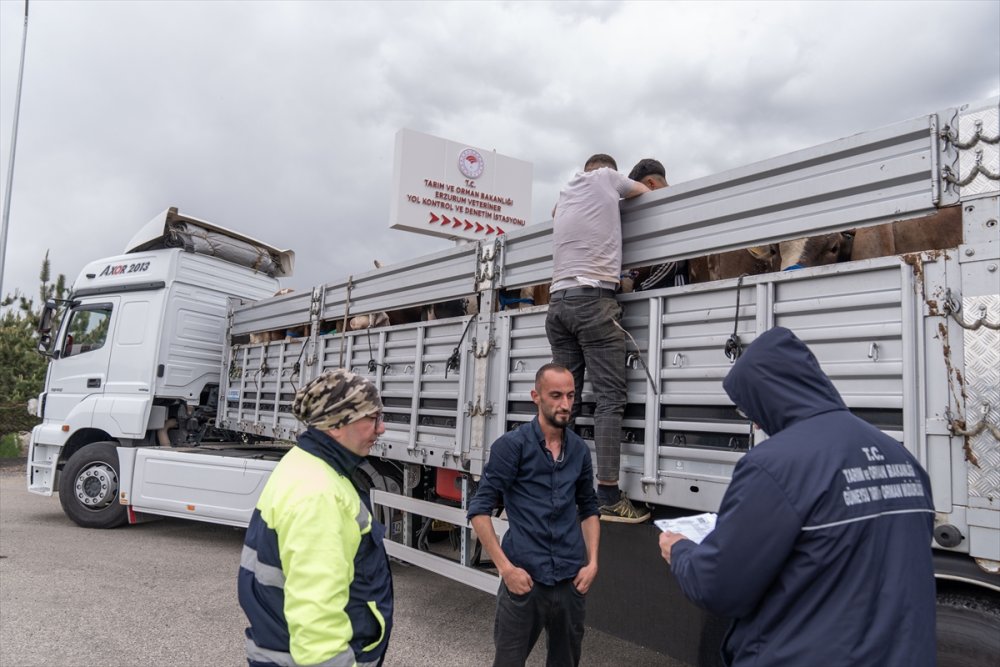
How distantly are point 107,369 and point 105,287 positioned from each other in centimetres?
102

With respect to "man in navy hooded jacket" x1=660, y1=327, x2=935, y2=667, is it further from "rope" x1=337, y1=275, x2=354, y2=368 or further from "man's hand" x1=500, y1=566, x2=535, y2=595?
"rope" x1=337, y1=275, x2=354, y2=368

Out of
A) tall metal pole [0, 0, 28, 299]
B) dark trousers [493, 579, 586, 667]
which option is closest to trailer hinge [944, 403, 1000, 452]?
dark trousers [493, 579, 586, 667]

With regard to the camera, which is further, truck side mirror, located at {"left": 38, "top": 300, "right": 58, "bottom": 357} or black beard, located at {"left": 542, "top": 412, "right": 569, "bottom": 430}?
truck side mirror, located at {"left": 38, "top": 300, "right": 58, "bottom": 357}

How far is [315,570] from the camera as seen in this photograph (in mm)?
1605

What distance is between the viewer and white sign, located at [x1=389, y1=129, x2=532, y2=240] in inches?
396

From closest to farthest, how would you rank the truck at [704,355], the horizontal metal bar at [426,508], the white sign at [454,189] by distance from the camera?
the truck at [704,355] < the horizontal metal bar at [426,508] < the white sign at [454,189]

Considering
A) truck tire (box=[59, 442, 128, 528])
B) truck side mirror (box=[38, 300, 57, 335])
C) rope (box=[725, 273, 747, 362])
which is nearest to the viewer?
rope (box=[725, 273, 747, 362])

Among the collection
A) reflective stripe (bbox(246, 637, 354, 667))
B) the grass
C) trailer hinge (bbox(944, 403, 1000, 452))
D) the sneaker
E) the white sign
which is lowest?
the grass

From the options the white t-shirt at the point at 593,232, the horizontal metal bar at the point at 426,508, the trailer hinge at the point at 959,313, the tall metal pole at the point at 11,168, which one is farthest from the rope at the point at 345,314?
the tall metal pole at the point at 11,168

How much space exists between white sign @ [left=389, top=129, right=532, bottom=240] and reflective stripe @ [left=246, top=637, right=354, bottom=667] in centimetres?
848

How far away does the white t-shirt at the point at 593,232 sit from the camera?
3357 millimetres

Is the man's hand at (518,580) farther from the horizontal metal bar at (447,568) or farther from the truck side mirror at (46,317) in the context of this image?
the truck side mirror at (46,317)

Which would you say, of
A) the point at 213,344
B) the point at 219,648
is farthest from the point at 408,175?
the point at 219,648

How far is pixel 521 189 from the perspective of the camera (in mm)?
11445
